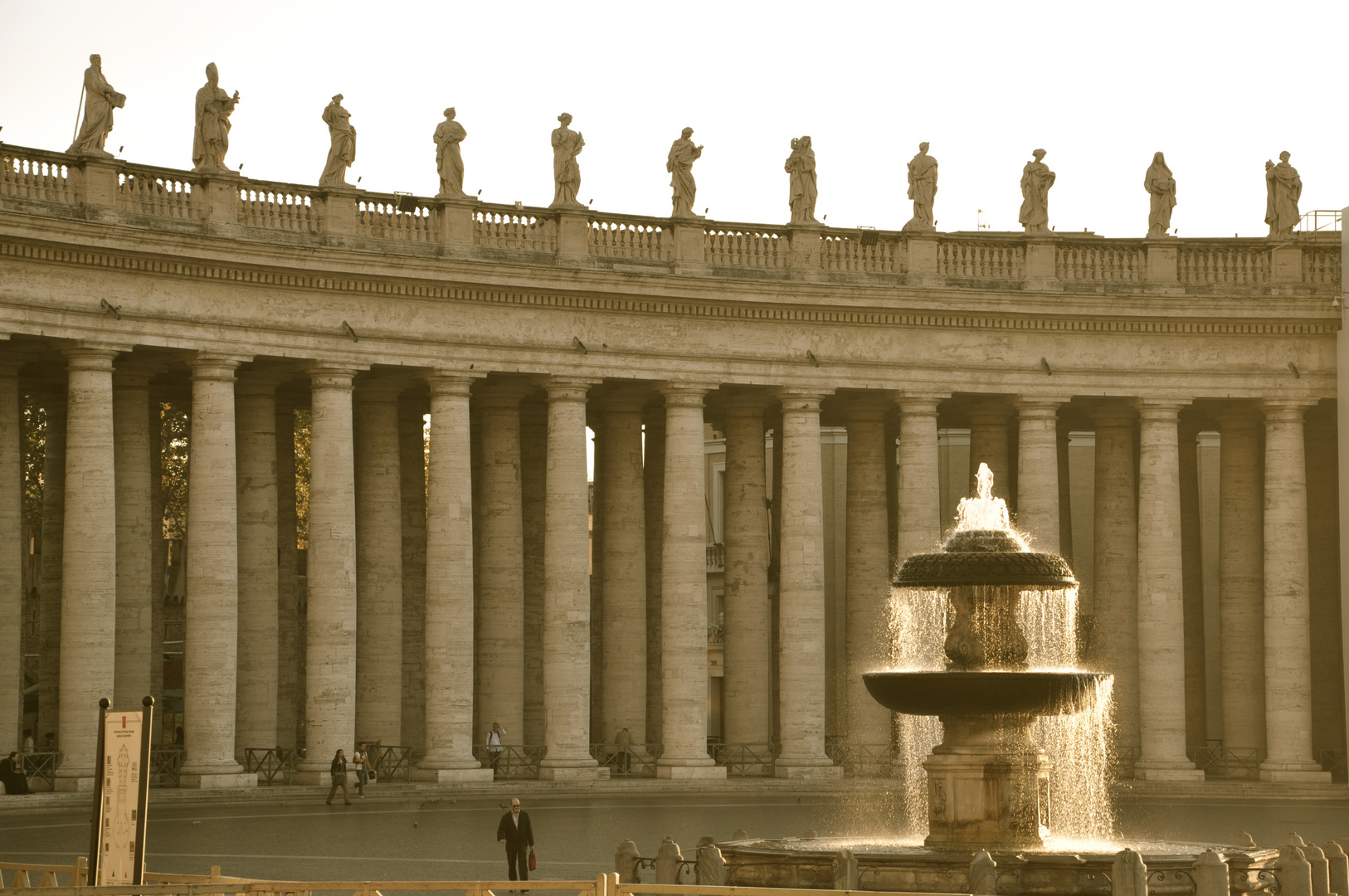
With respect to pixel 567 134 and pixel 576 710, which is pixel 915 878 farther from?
pixel 567 134

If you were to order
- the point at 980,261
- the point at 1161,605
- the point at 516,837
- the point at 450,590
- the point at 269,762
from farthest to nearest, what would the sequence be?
1. the point at 980,261
2. the point at 1161,605
3. the point at 450,590
4. the point at 269,762
5. the point at 516,837

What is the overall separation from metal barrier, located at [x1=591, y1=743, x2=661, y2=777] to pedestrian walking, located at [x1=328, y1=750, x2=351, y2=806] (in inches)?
401

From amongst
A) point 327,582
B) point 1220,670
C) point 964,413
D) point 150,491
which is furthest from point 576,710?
point 1220,670

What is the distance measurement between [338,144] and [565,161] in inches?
275

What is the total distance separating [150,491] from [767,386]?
18870 mm

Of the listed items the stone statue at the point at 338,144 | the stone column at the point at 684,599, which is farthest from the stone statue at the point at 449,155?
the stone column at the point at 684,599

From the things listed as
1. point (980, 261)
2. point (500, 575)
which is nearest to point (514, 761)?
point (500, 575)

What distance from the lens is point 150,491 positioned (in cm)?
5625

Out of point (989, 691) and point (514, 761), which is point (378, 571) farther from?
point (989, 691)

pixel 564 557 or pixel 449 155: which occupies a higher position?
pixel 449 155

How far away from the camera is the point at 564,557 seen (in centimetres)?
5619

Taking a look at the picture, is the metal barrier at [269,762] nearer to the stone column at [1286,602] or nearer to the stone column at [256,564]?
the stone column at [256,564]

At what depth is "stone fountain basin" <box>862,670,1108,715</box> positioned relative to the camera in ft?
94.8

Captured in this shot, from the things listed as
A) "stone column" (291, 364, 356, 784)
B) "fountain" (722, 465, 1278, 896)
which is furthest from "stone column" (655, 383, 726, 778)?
"fountain" (722, 465, 1278, 896)
